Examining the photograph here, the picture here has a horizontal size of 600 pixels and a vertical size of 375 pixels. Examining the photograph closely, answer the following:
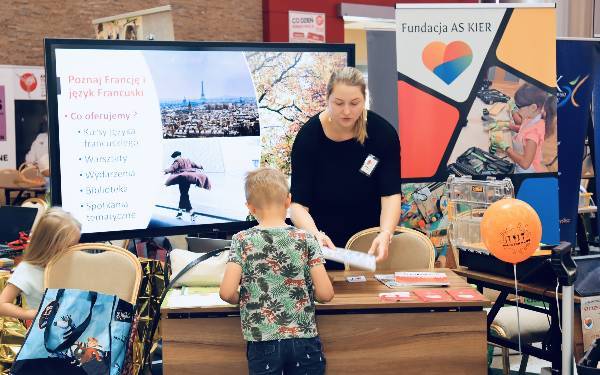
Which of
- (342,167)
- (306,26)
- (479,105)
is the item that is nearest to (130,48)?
(342,167)

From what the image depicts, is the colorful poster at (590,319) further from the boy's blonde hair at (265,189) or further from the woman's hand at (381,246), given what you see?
the boy's blonde hair at (265,189)

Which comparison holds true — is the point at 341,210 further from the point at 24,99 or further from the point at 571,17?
the point at 571,17

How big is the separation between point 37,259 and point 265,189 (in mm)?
Result: 1179

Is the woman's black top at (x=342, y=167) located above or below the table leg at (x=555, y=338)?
above

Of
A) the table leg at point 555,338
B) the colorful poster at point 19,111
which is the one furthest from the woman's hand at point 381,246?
the colorful poster at point 19,111

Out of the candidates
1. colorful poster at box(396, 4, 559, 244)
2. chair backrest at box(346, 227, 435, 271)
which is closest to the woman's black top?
chair backrest at box(346, 227, 435, 271)

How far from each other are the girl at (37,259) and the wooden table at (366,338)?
689 mm

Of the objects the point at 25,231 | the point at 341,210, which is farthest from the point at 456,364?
the point at 25,231

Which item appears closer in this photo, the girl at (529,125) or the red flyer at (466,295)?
the red flyer at (466,295)

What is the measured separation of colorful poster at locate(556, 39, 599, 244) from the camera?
5312mm

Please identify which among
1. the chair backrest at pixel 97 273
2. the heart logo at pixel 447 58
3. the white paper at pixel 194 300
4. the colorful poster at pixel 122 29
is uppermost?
the colorful poster at pixel 122 29

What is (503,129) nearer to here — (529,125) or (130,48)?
(529,125)

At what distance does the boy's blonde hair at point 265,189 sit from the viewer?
8.04 ft

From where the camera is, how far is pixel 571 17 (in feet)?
29.2
